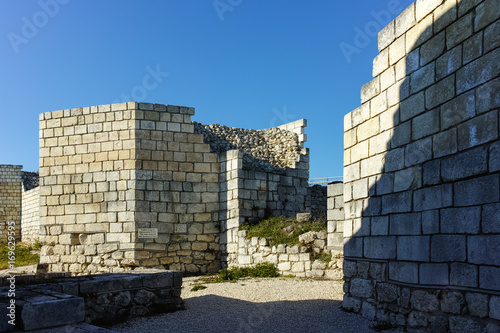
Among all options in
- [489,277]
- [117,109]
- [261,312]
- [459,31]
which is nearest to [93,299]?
[261,312]

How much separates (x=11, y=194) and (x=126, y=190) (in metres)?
17.4

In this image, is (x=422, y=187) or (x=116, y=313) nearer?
(x=422, y=187)

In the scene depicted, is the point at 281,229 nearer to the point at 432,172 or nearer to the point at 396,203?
the point at 396,203

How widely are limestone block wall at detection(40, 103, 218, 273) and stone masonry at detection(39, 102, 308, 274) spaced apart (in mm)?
27

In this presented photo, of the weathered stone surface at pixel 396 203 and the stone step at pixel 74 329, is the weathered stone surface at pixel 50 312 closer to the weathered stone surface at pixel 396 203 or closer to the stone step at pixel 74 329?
the stone step at pixel 74 329

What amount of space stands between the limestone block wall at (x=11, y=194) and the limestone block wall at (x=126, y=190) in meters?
14.9

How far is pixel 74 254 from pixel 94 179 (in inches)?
84.7

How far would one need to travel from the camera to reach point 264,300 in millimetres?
7895

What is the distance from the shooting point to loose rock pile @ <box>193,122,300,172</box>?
14.3m

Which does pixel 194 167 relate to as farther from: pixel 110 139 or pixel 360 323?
pixel 360 323

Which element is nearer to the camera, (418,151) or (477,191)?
(477,191)

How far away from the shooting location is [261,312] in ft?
23.2

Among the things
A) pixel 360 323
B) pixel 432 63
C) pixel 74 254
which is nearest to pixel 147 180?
pixel 74 254

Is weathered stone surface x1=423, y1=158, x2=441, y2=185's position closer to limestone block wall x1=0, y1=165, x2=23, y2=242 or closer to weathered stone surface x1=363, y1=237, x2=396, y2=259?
weathered stone surface x1=363, y1=237, x2=396, y2=259
